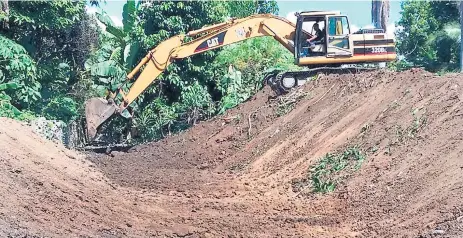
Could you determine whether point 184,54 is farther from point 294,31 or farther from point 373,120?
point 373,120

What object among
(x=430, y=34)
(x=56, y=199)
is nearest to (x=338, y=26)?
(x=56, y=199)

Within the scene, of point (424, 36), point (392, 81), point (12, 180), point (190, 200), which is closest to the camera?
point (12, 180)

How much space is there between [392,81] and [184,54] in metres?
6.18

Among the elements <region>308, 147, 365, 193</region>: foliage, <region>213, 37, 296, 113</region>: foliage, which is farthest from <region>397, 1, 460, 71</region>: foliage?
<region>308, 147, 365, 193</region>: foliage

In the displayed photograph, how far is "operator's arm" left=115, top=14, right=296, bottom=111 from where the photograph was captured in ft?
59.8

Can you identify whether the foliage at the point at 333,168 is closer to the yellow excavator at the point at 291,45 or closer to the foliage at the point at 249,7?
the yellow excavator at the point at 291,45

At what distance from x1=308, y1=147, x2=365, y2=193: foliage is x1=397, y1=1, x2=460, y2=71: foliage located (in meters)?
20.4

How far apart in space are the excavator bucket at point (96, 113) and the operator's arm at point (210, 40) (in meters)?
0.82

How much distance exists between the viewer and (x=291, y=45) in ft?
62.9

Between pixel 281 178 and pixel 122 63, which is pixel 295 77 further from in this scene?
pixel 122 63

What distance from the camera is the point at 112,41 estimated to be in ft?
88.1

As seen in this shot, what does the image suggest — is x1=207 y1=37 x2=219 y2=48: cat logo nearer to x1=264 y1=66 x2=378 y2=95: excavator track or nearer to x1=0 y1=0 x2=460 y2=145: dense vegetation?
x1=264 y1=66 x2=378 y2=95: excavator track

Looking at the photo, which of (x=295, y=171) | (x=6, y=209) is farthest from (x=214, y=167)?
(x=6, y=209)

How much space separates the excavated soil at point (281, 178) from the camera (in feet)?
28.0
